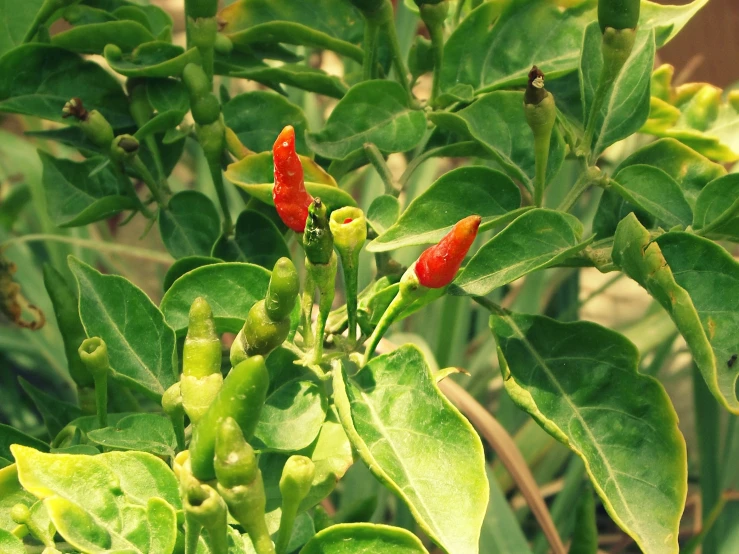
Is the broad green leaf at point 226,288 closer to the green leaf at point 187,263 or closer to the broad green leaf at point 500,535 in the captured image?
the green leaf at point 187,263

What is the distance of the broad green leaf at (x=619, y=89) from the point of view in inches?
24.1

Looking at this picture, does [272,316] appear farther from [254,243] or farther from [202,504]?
[254,243]

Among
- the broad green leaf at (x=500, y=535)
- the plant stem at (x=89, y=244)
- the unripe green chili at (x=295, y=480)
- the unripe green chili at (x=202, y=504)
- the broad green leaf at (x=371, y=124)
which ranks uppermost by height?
the broad green leaf at (x=371, y=124)

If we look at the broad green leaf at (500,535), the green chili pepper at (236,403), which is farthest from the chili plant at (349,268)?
the broad green leaf at (500,535)

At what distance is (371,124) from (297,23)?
11cm

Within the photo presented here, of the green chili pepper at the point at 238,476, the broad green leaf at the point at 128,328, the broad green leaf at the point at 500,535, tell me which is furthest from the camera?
the broad green leaf at the point at 500,535

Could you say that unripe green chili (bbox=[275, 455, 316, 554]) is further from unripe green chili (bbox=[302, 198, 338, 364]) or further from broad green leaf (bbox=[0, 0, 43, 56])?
broad green leaf (bbox=[0, 0, 43, 56])

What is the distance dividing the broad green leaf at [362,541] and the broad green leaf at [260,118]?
35 centimetres

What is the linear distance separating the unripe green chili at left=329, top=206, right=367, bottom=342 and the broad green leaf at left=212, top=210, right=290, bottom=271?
0.18 m

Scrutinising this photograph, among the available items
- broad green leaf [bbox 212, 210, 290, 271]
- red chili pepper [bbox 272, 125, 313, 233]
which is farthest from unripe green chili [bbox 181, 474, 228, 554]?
broad green leaf [bbox 212, 210, 290, 271]

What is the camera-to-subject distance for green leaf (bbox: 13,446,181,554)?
460mm

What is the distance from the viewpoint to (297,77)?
70cm

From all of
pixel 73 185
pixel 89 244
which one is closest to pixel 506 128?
pixel 73 185

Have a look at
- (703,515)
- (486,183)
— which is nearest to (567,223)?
(486,183)
